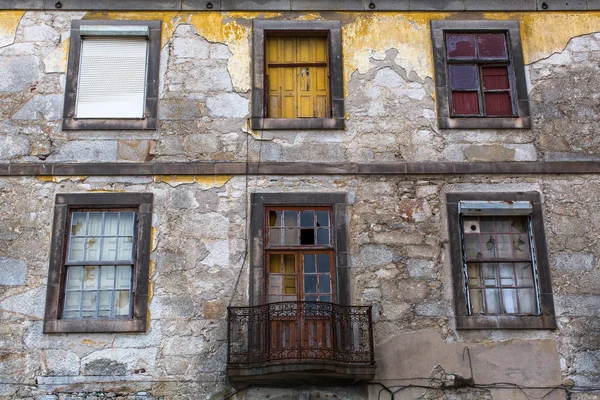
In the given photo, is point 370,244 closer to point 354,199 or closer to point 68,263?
point 354,199

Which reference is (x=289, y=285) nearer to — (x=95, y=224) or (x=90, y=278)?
(x=90, y=278)

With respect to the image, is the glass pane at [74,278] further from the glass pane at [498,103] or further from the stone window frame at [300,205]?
the glass pane at [498,103]

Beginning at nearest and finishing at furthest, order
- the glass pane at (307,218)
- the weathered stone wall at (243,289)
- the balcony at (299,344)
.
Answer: the balcony at (299,344) < the weathered stone wall at (243,289) < the glass pane at (307,218)

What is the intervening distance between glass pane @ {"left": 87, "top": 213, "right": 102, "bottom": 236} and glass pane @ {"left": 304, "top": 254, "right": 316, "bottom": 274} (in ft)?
9.53

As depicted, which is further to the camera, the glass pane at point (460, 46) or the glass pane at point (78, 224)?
the glass pane at point (460, 46)

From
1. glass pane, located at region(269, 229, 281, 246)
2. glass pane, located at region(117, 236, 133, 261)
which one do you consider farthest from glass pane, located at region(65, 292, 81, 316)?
glass pane, located at region(269, 229, 281, 246)

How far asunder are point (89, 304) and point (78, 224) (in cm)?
116

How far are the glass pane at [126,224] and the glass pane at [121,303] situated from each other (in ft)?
2.79

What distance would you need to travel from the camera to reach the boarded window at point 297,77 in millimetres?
12679

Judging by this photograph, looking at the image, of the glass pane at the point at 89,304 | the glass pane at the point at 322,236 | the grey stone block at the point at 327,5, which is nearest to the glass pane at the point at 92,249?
the glass pane at the point at 89,304

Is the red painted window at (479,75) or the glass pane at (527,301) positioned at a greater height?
the red painted window at (479,75)

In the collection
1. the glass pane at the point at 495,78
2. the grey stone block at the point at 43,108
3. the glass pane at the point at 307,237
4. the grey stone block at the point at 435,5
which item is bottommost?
the glass pane at the point at 307,237

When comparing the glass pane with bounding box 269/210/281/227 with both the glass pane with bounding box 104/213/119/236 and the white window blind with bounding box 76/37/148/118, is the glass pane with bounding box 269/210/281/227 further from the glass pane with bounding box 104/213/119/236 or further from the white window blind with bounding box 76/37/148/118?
the white window blind with bounding box 76/37/148/118

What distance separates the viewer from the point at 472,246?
11914mm
